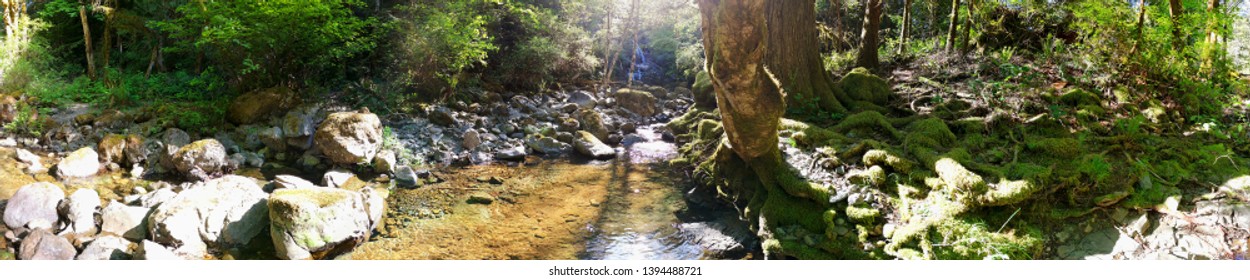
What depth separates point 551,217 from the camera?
5250mm

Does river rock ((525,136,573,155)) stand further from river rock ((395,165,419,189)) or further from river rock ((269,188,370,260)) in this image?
river rock ((269,188,370,260))

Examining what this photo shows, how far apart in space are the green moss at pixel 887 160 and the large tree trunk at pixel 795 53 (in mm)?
2329

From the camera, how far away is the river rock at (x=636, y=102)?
42.3ft

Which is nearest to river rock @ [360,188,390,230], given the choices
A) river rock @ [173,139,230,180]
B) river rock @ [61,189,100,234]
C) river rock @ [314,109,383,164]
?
river rock @ [61,189,100,234]

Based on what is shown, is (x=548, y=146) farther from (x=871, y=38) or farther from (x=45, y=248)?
(x=45, y=248)

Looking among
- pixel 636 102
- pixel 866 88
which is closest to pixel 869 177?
pixel 866 88

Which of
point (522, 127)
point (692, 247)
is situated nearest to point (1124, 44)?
point (692, 247)

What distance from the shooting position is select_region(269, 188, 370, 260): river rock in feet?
Result: 13.0

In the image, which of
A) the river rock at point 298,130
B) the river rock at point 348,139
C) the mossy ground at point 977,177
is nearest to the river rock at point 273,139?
the river rock at point 298,130

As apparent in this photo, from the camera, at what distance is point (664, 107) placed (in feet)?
44.9

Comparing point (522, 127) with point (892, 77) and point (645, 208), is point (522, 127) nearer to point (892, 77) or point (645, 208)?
point (645, 208)

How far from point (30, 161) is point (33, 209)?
2691 mm

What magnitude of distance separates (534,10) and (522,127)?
428 centimetres

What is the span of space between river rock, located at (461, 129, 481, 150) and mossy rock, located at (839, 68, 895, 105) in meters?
5.44
